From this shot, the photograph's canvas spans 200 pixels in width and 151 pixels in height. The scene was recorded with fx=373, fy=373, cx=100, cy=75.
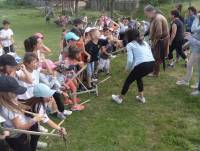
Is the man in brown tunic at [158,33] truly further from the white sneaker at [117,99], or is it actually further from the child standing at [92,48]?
the white sneaker at [117,99]

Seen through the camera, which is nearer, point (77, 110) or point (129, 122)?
point (129, 122)

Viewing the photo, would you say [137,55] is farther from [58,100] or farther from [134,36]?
[58,100]

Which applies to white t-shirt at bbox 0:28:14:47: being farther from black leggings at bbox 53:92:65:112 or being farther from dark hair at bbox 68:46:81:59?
black leggings at bbox 53:92:65:112

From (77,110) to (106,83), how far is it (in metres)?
2.16

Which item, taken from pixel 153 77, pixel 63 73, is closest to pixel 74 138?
pixel 63 73

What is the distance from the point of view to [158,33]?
9.10 metres

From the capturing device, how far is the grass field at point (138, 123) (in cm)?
579

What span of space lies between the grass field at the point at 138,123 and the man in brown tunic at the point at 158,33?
781 mm

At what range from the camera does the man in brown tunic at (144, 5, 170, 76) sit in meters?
8.98

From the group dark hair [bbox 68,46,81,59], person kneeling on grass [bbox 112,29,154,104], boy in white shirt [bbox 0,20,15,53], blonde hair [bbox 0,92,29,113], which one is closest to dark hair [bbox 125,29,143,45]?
person kneeling on grass [bbox 112,29,154,104]

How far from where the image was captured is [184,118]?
6.96m

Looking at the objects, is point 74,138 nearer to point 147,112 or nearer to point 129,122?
point 129,122

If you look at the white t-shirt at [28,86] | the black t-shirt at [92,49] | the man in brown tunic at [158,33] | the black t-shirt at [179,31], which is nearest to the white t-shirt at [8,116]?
the white t-shirt at [28,86]

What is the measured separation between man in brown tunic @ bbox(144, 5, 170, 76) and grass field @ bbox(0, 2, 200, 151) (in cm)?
78
